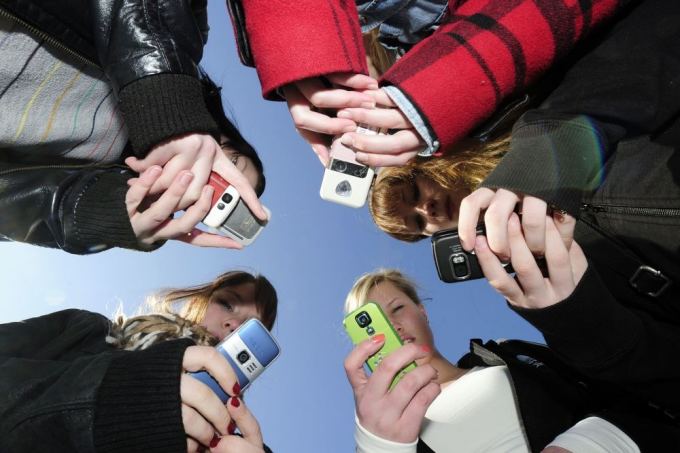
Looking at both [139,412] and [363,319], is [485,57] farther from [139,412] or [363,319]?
[139,412]

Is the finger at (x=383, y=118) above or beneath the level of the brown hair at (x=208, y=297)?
above

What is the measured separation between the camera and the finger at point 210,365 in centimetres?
154

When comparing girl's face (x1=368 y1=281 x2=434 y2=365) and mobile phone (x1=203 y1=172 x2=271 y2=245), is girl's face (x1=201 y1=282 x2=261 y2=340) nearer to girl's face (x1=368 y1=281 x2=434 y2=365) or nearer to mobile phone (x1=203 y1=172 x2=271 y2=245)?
girl's face (x1=368 y1=281 x2=434 y2=365)

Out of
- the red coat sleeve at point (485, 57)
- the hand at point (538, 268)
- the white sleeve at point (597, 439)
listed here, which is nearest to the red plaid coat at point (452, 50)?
the red coat sleeve at point (485, 57)

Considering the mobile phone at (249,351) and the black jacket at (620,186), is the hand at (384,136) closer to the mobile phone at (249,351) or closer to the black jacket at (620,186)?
the black jacket at (620,186)

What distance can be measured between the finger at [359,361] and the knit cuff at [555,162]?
34.2 inches

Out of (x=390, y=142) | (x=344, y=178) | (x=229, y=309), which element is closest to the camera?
(x=390, y=142)

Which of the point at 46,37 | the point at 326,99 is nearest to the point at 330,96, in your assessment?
the point at 326,99

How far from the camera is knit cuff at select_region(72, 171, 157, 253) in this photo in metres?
1.75

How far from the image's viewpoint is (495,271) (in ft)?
5.10

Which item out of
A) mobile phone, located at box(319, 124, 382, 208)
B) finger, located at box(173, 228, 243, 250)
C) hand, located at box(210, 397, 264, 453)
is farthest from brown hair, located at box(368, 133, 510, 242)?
hand, located at box(210, 397, 264, 453)

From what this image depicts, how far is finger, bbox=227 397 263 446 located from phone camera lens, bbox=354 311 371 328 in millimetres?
718

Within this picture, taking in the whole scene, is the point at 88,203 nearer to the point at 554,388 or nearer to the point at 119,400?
the point at 119,400

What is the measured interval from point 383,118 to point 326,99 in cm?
20
